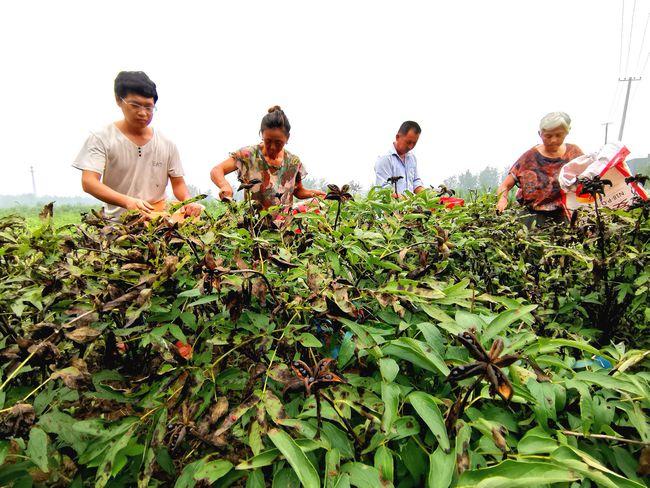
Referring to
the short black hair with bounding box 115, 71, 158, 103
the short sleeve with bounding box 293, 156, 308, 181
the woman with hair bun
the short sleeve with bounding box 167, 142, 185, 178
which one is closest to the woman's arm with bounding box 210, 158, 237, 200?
the woman with hair bun

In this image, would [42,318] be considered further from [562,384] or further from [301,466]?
[562,384]

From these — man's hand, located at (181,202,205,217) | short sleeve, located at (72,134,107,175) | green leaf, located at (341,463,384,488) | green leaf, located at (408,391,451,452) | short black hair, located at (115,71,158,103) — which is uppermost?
short black hair, located at (115,71,158,103)

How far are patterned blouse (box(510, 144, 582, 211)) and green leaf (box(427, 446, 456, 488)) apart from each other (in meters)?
3.27

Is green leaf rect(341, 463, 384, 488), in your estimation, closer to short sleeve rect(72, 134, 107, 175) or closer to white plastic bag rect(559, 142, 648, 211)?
short sleeve rect(72, 134, 107, 175)

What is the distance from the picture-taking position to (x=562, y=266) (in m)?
1.75

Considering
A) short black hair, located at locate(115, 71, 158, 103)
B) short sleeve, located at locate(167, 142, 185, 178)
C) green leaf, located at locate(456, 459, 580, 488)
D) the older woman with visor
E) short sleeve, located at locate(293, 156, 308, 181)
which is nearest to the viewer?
green leaf, located at locate(456, 459, 580, 488)

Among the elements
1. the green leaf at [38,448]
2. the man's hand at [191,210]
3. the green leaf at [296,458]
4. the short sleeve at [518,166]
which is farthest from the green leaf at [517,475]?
the short sleeve at [518,166]

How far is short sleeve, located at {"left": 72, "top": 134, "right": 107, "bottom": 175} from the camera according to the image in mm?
2271

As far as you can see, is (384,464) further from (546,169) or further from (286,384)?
(546,169)

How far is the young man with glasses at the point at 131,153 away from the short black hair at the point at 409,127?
2.43 metres

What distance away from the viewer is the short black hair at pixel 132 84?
2.39 metres

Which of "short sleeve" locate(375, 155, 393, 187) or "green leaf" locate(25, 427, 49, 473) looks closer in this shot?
"green leaf" locate(25, 427, 49, 473)

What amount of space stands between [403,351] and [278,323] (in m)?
0.32

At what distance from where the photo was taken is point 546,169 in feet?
11.4
